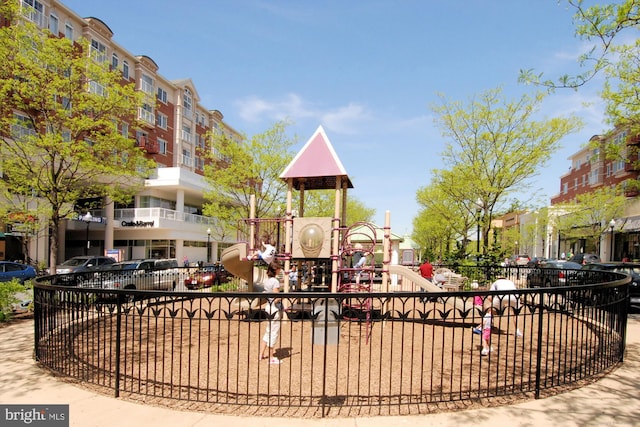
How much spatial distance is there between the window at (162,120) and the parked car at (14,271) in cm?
2456

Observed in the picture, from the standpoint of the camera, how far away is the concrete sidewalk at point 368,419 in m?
4.14

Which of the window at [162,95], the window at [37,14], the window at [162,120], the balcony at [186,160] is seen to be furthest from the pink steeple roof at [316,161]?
the balcony at [186,160]

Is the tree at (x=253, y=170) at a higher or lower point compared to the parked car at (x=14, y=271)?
higher

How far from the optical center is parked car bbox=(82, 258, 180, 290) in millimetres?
12047

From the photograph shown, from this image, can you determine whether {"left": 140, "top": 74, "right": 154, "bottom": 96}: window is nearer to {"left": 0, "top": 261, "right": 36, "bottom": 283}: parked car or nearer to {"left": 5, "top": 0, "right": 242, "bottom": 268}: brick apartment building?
{"left": 5, "top": 0, "right": 242, "bottom": 268}: brick apartment building

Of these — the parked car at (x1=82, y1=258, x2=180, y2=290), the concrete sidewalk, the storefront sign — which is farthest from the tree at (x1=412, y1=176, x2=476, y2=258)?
the storefront sign

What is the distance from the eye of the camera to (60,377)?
5434mm

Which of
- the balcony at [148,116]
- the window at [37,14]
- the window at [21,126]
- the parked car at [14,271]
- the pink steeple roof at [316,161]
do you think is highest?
the window at [37,14]

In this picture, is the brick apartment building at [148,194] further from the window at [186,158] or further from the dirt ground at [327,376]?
the dirt ground at [327,376]

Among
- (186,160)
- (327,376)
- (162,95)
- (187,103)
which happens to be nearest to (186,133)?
(186,160)

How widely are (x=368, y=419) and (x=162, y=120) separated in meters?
43.9

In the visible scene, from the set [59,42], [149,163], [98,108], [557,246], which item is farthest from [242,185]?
[557,246]

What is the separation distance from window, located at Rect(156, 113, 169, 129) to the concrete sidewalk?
4009cm

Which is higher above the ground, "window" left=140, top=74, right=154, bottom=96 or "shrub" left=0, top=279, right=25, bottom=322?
"window" left=140, top=74, right=154, bottom=96
